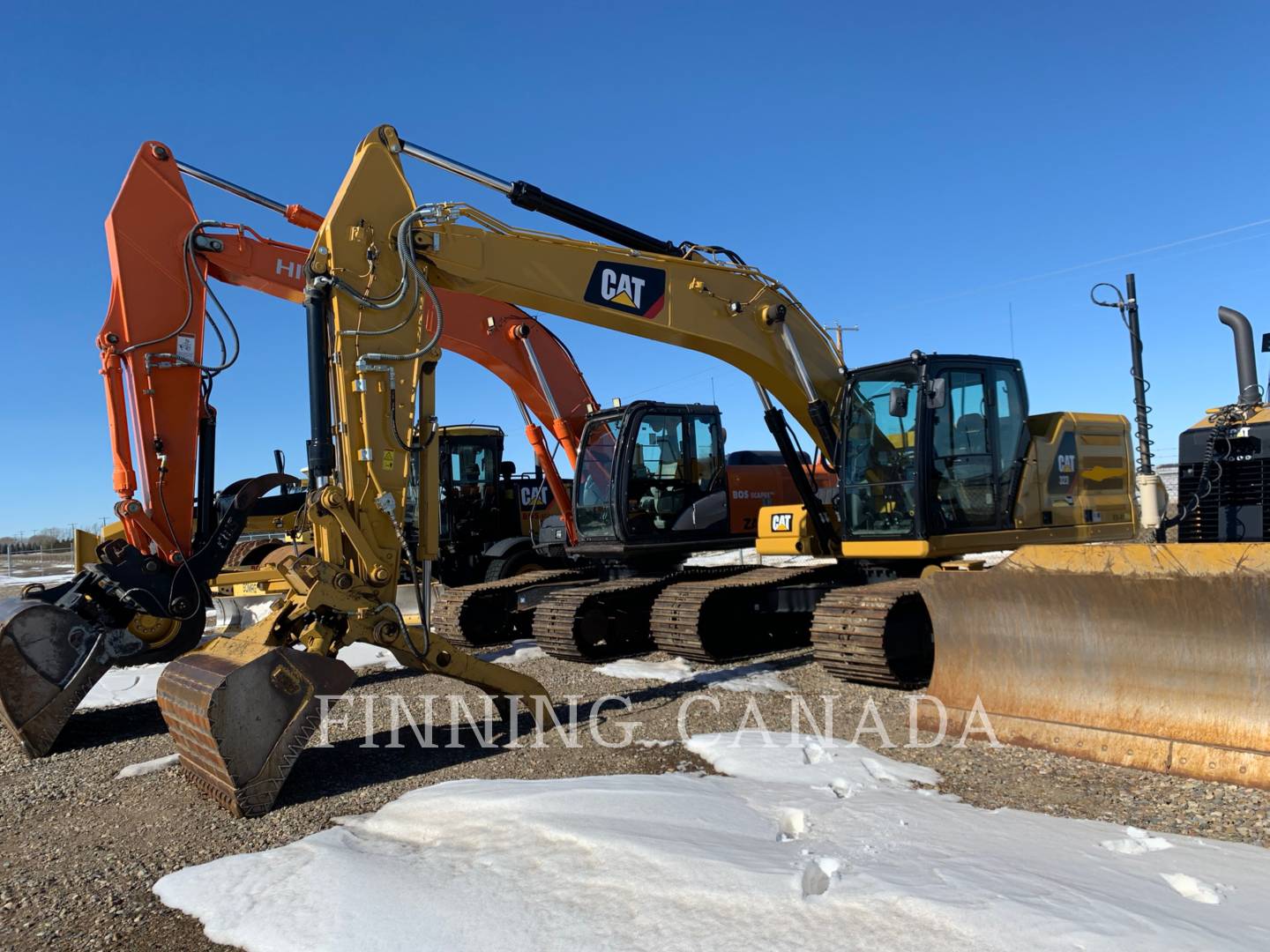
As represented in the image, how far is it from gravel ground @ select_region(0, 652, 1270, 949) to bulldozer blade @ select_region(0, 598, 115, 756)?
231 millimetres

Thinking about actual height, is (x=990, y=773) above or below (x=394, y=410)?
below

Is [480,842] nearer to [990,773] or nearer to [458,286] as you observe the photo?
[990,773]

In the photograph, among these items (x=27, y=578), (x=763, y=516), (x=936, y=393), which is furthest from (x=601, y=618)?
(x=27, y=578)

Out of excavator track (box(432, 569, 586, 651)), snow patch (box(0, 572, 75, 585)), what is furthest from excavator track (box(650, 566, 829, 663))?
snow patch (box(0, 572, 75, 585))

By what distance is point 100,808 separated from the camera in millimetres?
5137

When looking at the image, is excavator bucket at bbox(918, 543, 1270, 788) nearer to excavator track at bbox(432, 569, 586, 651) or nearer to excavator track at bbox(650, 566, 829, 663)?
excavator track at bbox(650, 566, 829, 663)

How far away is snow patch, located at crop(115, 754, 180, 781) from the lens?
18.9ft

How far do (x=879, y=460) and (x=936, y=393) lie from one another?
76 centimetres

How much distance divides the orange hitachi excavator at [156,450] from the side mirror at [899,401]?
16.8 feet

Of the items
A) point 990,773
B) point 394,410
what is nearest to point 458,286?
point 394,410

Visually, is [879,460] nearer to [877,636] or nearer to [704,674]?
[877,636]

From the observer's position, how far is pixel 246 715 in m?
4.89

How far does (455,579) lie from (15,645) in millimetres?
6534

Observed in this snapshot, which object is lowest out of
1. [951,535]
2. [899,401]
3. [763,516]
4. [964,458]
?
[951,535]
